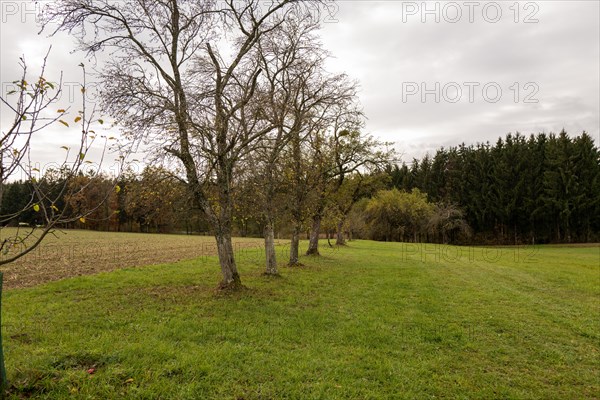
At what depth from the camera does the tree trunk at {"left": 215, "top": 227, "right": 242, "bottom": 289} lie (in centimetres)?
1078

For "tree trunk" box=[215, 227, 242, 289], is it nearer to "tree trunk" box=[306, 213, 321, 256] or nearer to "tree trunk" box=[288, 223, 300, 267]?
"tree trunk" box=[288, 223, 300, 267]

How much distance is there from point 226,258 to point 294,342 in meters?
4.57

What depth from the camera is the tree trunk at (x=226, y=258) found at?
1078 centimetres

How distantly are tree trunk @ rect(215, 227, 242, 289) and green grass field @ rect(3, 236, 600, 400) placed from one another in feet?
1.86

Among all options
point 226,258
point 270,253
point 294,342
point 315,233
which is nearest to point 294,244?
point 270,253

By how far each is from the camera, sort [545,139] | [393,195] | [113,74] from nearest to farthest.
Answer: [113,74] → [393,195] → [545,139]

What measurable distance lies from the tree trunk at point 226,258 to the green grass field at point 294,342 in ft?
1.86

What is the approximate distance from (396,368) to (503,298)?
26.1 ft

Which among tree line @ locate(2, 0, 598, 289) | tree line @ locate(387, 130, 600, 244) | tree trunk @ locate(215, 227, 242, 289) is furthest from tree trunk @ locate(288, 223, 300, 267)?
tree line @ locate(387, 130, 600, 244)

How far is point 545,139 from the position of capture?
5891 cm

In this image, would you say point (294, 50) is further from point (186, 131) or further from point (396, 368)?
point (396, 368)

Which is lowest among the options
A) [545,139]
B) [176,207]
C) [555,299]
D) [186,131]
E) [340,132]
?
[555,299]

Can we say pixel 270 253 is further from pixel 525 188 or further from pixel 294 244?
pixel 525 188

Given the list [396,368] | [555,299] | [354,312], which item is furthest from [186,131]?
[555,299]
